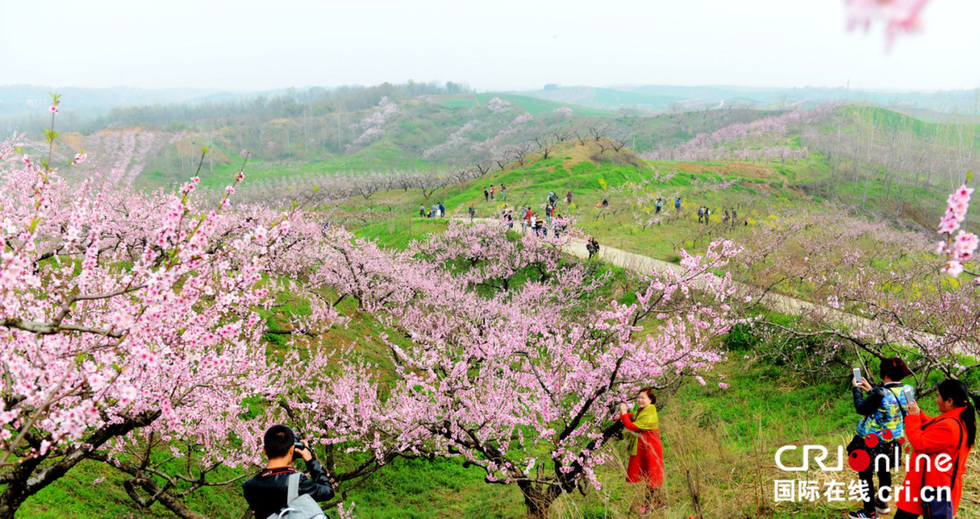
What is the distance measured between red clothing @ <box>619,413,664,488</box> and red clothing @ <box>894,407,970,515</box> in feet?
7.88

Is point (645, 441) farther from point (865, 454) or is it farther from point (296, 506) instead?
point (296, 506)

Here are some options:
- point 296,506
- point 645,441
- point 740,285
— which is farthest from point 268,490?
point 740,285

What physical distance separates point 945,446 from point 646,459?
3025 mm

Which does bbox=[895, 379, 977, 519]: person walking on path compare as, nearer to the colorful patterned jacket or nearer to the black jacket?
the colorful patterned jacket

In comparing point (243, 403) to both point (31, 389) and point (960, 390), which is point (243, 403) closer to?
point (31, 389)

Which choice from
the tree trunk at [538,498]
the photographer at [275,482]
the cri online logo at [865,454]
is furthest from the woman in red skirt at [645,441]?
the photographer at [275,482]

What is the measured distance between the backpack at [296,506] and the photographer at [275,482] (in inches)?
1.4

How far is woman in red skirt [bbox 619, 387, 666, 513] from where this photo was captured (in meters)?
6.18

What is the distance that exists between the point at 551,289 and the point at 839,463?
16.1m

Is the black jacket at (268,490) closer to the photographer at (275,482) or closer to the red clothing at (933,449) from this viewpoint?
the photographer at (275,482)

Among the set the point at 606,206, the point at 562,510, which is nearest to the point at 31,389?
the point at 562,510

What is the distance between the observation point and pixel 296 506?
3.72 meters

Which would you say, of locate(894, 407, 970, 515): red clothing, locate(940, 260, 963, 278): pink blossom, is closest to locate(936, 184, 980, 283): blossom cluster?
locate(940, 260, 963, 278): pink blossom

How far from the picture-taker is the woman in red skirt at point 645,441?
618 centimetres
